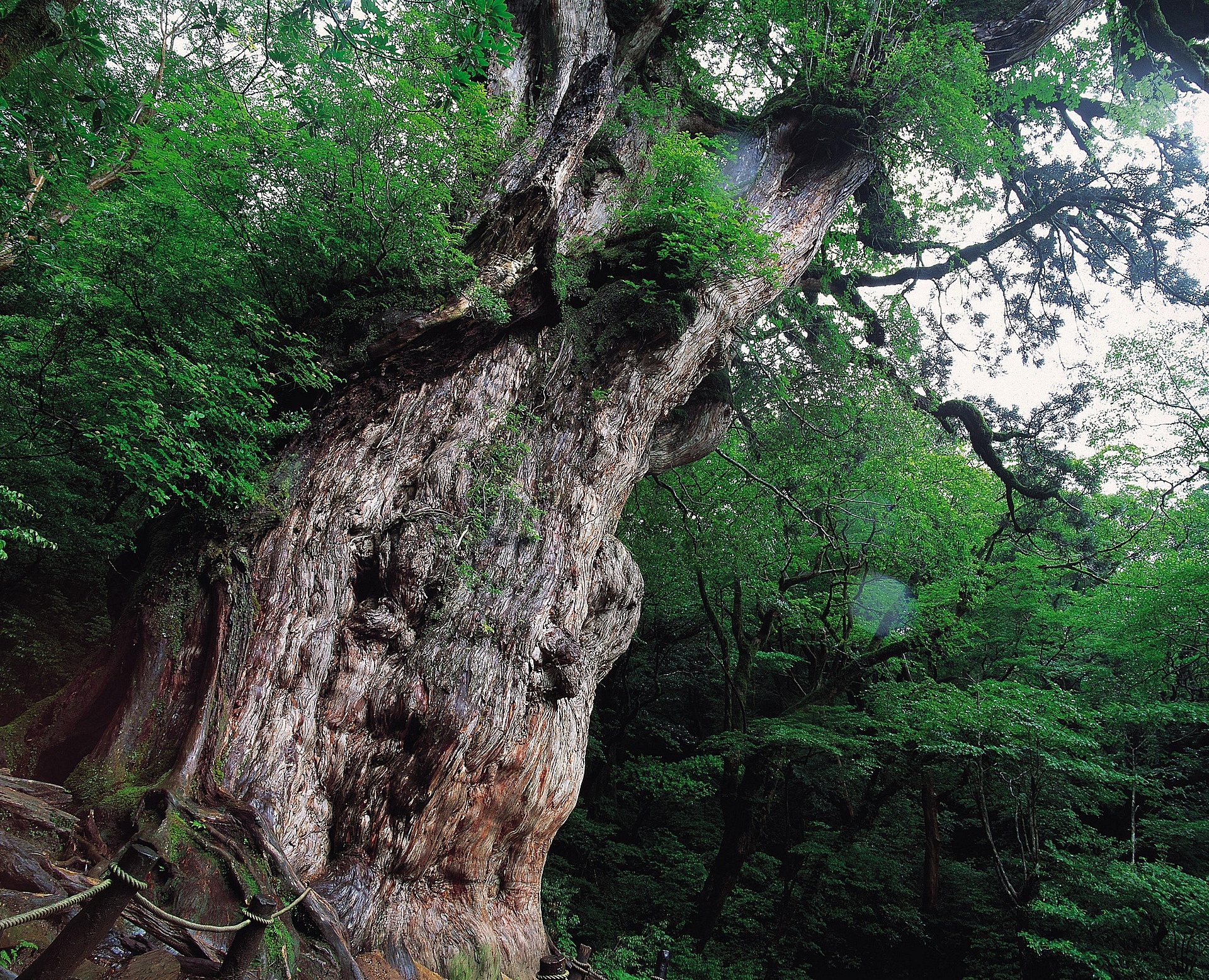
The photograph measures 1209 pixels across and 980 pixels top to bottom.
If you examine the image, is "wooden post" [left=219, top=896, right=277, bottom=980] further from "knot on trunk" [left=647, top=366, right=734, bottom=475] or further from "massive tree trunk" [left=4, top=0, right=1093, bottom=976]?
"knot on trunk" [left=647, top=366, right=734, bottom=475]

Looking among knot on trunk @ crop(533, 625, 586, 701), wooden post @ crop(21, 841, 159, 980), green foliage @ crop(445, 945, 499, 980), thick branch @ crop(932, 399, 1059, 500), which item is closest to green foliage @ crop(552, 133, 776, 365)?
knot on trunk @ crop(533, 625, 586, 701)

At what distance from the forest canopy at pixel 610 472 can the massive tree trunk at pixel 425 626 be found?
27 mm

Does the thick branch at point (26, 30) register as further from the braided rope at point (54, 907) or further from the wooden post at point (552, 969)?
the wooden post at point (552, 969)

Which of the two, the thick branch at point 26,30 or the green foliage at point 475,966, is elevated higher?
the thick branch at point 26,30

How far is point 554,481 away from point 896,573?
7.49 metres

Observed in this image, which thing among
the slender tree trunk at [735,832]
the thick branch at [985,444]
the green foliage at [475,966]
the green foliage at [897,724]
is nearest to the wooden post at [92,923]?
the green foliage at [475,966]

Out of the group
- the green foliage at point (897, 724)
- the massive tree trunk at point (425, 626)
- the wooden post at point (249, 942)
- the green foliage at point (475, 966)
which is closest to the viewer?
the wooden post at point (249, 942)

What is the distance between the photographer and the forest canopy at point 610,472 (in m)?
3.16

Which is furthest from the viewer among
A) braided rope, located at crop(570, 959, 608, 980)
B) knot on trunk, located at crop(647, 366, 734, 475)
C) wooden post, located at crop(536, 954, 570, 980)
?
knot on trunk, located at crop(647, 366, 734, 475)

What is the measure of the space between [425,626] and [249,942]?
193cm

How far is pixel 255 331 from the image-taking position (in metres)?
3.35

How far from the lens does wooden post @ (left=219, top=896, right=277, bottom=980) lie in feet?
5.93

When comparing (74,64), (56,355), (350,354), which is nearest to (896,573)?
(350,354)

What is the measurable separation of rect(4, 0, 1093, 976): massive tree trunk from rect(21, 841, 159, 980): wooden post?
114cm
